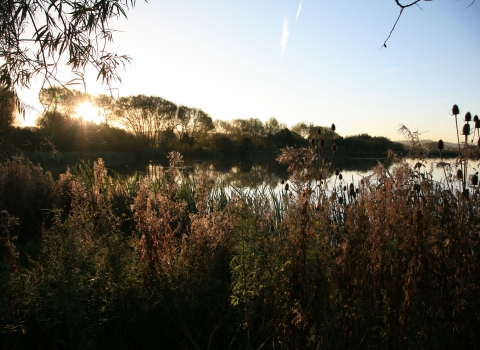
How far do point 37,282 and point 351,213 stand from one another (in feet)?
7.69

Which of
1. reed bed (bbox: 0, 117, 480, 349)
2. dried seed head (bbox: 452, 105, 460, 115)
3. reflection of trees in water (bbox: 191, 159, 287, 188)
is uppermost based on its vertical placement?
dried seed head (bbox: 452, 105, 460, 115)

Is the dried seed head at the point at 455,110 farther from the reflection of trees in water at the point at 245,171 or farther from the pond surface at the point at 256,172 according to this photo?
the reflection of trees in water at the point at 245,171

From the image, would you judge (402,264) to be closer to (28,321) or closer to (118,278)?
(118,278)

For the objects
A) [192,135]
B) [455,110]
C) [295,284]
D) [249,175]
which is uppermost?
[192,135]

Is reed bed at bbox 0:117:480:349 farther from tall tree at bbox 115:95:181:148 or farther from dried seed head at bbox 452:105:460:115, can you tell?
tall tree at bbox 115:95:181:148

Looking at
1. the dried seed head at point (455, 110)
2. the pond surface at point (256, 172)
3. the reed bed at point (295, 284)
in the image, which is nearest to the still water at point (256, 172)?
the pond surface at point (256, 172)

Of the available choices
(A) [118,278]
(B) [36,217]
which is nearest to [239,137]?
(B) [36,217]

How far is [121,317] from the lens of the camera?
258 centimetres

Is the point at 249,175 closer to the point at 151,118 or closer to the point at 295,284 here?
the point at 295,284

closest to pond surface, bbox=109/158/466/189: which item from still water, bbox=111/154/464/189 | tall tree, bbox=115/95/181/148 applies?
still water, bbox=111/154/464/189

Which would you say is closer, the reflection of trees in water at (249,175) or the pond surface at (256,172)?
the pond surface at (256,172)

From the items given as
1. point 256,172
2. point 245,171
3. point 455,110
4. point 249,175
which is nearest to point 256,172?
point 256,172

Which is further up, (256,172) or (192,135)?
(192,135)

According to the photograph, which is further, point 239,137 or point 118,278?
point 239,137
